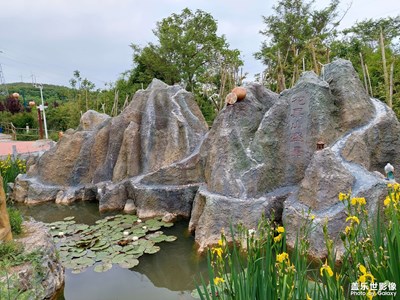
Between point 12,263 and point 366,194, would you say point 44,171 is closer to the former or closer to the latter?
point 12,263

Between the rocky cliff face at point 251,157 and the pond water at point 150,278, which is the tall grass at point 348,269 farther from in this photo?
the pond water at point 150,278

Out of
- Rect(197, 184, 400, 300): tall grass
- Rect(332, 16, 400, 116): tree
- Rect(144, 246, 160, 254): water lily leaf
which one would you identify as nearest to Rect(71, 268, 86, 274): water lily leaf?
Rect(144, 246, 160, 254): water lily leaf

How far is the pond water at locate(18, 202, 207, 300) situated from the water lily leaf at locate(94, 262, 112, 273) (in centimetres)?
4

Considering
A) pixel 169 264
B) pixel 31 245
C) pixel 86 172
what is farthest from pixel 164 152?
pixel 31 245

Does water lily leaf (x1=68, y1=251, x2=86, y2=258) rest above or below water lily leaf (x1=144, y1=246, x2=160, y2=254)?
above

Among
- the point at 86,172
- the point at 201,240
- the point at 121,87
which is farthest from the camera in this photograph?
the point at 121,87

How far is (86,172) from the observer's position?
7398 millimetres

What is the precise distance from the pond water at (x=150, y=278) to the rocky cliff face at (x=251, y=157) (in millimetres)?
339

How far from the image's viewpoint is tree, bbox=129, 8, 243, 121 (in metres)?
16.6

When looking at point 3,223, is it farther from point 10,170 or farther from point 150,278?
point 10,170

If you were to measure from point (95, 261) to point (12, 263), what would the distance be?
4.35 feet

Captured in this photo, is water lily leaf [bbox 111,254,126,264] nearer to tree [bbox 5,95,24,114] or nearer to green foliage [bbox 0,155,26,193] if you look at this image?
green foliage [bbox 0,155,26,193]

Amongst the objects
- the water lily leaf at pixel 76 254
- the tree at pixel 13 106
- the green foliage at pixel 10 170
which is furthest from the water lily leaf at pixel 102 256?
the tree at pixel 13 106

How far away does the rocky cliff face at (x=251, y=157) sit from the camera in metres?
3.82
